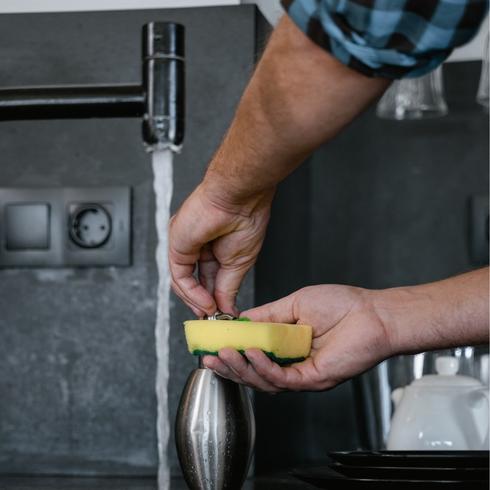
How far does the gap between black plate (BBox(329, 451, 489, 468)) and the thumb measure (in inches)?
6.1

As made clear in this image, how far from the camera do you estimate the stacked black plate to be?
1108mm

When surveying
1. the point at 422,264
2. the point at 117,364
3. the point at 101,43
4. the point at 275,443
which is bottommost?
the point at 275,443

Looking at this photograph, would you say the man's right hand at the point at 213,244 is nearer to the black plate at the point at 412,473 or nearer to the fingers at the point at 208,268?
the fingers at the point at 208,268

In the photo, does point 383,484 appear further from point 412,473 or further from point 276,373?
point 276,373

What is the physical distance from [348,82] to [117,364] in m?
0.98

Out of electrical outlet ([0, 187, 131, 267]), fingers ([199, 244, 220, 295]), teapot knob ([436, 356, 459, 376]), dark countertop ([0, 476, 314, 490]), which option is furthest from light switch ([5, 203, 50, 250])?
teapot knob ([436, 356, 459, 376])

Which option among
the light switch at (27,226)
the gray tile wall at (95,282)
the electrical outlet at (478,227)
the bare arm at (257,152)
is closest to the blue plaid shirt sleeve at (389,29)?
the bare arm at (257,152)

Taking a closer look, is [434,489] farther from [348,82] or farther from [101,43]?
[101,43]

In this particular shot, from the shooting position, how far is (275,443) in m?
1.91

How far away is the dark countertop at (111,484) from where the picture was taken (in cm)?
139

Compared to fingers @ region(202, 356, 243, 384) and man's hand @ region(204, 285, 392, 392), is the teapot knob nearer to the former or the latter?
man's hand @ region(204, 285, 392, 392)

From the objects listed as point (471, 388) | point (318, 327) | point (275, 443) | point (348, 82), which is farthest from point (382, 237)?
point (348, 82)

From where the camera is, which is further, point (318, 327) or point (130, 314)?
point (130, 314)

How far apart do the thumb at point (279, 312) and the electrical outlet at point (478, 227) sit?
94 cm
